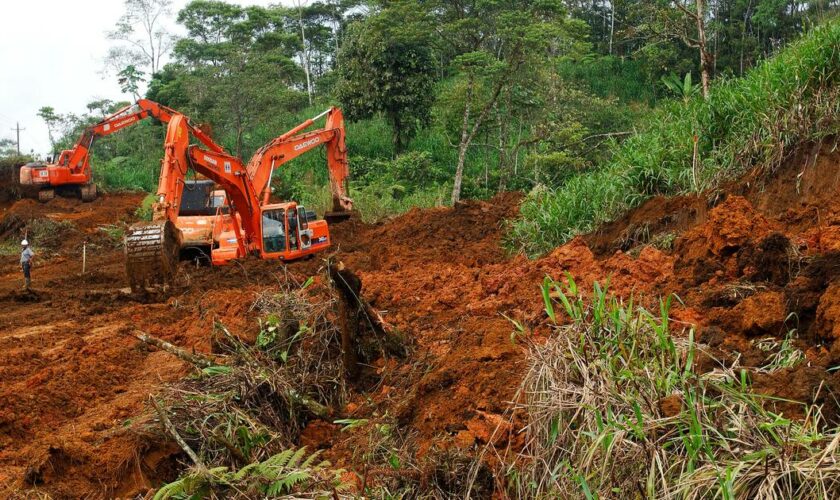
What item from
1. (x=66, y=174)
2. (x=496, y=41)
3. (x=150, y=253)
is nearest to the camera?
(x=150, y=253)

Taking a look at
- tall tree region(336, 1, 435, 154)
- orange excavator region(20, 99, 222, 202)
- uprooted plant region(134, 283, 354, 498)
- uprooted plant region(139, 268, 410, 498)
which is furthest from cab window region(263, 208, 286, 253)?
orange excavator region(20, 99, 222, 202)

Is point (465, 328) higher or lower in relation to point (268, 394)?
higher

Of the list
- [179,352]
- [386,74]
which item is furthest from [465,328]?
[386,74]

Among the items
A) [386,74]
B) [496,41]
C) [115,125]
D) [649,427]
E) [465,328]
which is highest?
[496,41]

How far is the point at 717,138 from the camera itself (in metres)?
9.62

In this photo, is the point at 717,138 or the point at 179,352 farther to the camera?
the point at 717,138

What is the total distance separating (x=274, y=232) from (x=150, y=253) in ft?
9.92

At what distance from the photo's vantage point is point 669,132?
10.4 meters

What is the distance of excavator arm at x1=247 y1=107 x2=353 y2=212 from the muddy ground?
4127mm

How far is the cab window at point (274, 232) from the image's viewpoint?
15.1 metres

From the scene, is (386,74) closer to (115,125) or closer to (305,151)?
(115,125)

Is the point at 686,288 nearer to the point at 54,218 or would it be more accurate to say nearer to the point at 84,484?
the point at 84,484

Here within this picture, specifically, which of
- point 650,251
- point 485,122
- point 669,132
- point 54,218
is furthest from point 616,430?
point 54,218

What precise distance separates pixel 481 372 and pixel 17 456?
3723 millimetres
